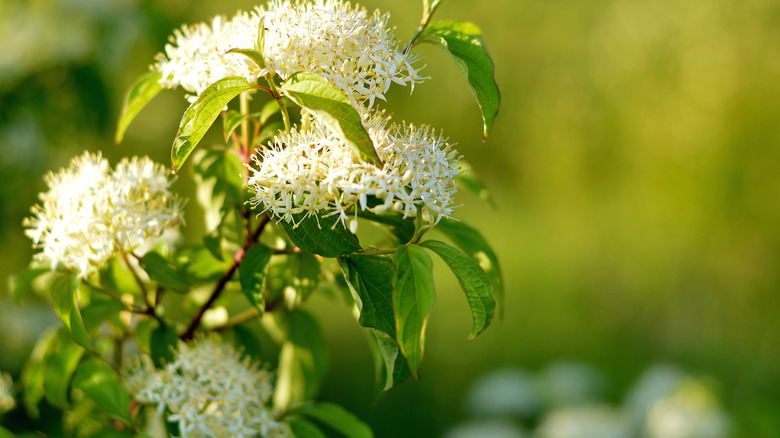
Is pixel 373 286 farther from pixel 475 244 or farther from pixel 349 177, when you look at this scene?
pixel 475 244

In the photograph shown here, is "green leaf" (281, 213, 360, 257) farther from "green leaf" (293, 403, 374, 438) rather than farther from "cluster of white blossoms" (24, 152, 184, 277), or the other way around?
"green leaf" (293, 403, 374, 438)

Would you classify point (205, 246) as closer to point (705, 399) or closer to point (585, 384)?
point (705, 399)

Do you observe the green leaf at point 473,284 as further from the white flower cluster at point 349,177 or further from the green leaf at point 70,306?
the green leaf at point 70,306

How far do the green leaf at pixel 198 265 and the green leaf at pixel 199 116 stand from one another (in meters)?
0.20

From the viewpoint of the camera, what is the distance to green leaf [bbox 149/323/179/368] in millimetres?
687

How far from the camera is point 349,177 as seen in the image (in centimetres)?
49

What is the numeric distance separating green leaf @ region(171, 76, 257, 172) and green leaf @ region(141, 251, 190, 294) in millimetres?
154

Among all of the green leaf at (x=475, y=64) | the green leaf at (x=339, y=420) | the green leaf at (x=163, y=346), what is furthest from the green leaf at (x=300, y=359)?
the green leaf at (x=475, y=64)

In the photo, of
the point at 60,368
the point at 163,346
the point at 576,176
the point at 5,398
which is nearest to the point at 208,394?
the point at 163,346

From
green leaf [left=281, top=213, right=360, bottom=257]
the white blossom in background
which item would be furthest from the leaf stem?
the white blossom in background

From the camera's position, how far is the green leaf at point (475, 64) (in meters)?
0.55

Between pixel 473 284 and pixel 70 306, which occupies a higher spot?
pixel 473 284

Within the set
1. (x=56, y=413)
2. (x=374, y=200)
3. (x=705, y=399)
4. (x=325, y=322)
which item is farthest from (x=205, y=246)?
(x=325, y=322)

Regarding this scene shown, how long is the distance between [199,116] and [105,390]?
0.32 m
